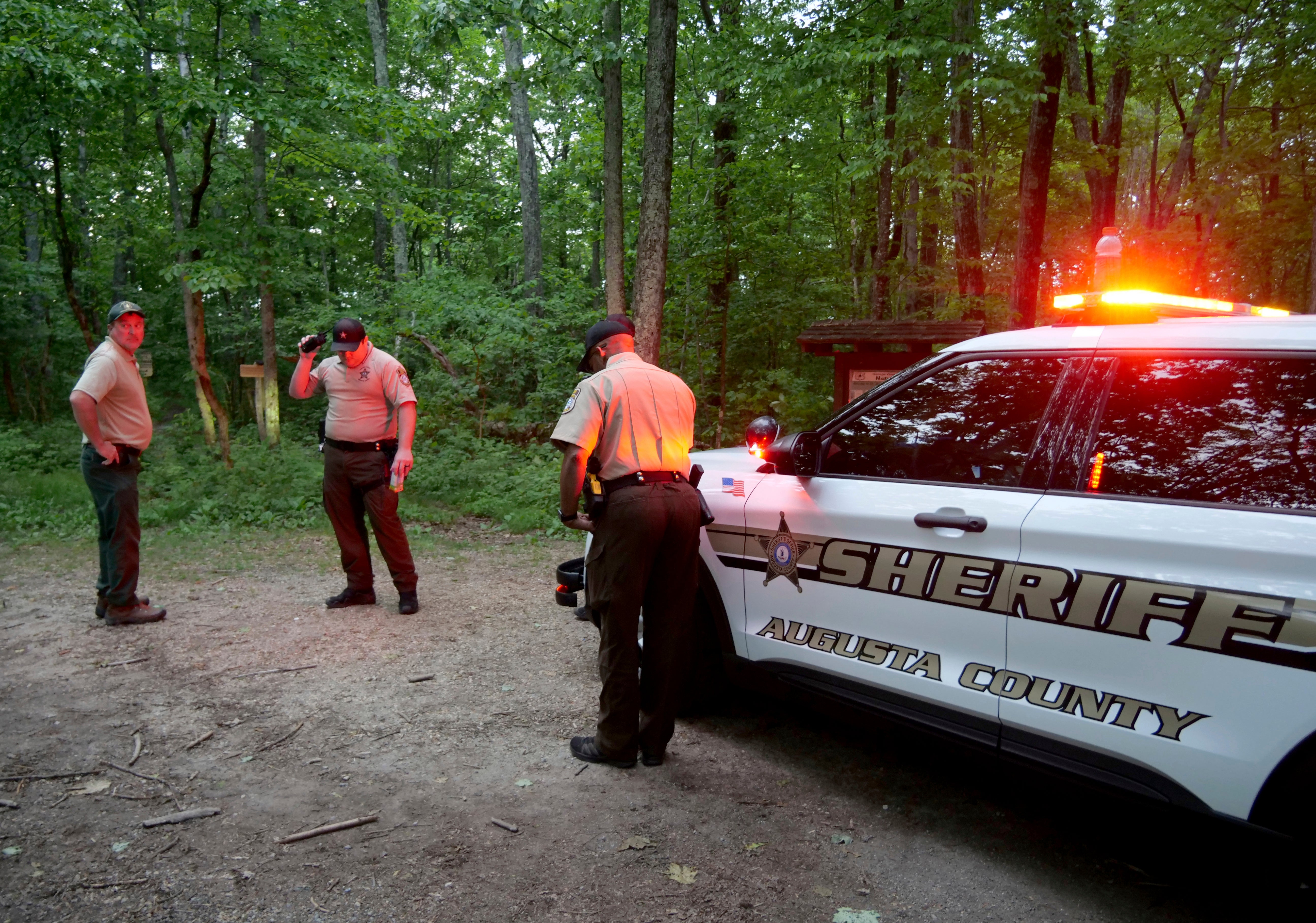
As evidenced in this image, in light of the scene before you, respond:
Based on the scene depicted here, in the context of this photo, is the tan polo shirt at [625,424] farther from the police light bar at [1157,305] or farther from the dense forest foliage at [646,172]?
the dense forest foliage at [646,172]

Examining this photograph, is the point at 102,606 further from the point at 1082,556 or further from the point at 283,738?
the point at 1082,556

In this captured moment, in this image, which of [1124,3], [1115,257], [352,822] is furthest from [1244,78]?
[352,822]

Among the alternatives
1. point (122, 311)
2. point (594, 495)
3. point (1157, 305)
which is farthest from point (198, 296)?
point (1157, 305)

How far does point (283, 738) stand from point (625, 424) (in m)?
2.22

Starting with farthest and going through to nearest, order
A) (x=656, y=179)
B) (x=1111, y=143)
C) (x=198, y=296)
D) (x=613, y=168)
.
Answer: (x=1111, y=143) → (x=198, y=296) → (x=613, y=168) → (x=656, y=179)

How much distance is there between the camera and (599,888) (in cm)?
273

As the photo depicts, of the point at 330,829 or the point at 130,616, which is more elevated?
the point at 130,616

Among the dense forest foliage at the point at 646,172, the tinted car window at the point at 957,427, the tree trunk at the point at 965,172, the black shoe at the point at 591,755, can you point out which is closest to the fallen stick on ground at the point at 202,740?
the black shoe at the point at 591,755

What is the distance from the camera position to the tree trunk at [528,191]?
16750mm

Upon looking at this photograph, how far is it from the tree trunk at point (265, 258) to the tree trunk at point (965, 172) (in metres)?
8.74

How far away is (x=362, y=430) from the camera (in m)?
5.62

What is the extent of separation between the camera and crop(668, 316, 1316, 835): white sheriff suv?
223cm

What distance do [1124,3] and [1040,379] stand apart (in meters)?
13.4

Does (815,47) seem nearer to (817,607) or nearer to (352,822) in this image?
(817,607)
